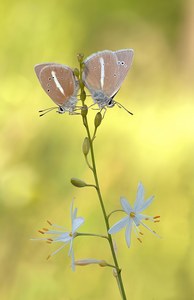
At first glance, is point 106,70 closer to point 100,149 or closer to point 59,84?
point 59,84

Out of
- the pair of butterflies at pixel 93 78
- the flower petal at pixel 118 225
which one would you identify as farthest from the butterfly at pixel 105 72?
the flower petal at pixel 118 225

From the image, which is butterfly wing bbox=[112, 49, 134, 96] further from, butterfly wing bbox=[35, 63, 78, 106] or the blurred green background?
the blurred green background

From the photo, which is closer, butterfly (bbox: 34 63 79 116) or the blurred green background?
butterfly (bbox: 34 63 79 116)

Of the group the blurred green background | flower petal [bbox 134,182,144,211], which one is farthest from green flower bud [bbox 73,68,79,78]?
the blurred green background

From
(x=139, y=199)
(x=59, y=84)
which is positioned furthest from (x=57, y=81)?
(x=139, y=199)

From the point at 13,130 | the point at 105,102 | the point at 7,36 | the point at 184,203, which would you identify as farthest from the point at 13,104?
the point at 105,102
